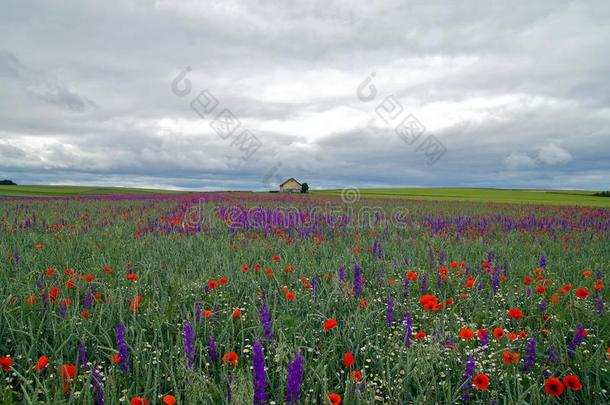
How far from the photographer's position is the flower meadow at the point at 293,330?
81.4 inches

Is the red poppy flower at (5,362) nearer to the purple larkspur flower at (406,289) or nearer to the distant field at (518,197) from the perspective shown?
the purple larkspur flower at (406,289)

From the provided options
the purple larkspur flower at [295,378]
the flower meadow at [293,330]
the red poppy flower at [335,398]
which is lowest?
the flower meadow at [293,330]

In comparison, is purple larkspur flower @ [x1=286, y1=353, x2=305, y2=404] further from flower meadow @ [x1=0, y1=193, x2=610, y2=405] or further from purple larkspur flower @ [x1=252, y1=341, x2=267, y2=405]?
Result: purple larkspur flower @ [x1=252, y1=341, x2=267, y2=405]

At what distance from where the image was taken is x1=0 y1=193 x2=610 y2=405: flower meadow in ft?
6.79

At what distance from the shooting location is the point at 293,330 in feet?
9.10

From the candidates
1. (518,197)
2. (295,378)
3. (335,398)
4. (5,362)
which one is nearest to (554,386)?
(335,398)

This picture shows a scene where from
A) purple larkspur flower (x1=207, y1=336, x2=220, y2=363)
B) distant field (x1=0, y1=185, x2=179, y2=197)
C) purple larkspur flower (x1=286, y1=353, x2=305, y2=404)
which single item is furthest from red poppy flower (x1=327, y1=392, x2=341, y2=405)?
distant field (x1=0, y1=185, x2=179, y2=197)

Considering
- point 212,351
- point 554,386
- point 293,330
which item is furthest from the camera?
point 293,330

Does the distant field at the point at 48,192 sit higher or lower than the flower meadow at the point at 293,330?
higher

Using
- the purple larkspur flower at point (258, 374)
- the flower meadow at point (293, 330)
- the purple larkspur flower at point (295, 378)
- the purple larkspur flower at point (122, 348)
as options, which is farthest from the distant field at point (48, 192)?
the purple larkspur flower at point (295, 378)

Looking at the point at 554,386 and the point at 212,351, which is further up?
the point at 554,386

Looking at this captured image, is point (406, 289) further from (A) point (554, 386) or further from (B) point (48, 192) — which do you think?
(B) point (48, 192)

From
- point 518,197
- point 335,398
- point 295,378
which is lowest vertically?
point 335,398

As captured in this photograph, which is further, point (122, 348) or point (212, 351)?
point (212, 351)
